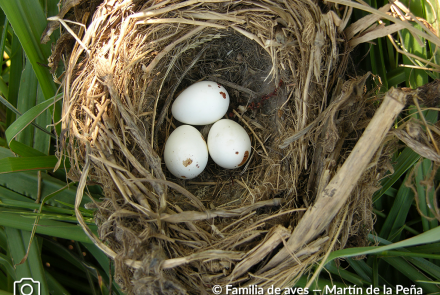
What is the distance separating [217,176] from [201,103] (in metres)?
0.34

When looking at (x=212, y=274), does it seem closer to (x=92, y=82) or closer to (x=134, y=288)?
(x=134, y=288)

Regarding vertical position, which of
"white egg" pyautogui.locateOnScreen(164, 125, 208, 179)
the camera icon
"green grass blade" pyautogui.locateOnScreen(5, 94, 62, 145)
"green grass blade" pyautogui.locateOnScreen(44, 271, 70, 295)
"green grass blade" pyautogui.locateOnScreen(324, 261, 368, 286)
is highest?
"green grass blade" pyautogui.locateOnScreen(5, 94, 62, 145)

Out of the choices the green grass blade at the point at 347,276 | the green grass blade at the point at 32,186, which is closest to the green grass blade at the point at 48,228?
the green grass blade at the point at 32,186

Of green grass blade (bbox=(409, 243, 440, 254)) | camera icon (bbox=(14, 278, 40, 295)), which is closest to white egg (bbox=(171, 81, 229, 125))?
camera icon (bbox=(14, 278, 40, 295))

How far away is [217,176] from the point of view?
1374 millimetres

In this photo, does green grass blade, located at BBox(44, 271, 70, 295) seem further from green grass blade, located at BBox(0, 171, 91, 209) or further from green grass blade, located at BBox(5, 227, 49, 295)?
green grass blade, located at BBox(0, 171, 91, 209)

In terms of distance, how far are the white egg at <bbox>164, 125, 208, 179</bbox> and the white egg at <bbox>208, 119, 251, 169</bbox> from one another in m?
0.05

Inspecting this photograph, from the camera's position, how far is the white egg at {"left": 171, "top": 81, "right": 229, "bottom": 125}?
50.8 inches

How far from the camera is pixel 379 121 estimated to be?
887 millimetres

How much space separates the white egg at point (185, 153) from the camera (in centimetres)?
123

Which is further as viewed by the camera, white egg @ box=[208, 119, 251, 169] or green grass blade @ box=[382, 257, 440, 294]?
white egg @ box=[208, 119, 251, 169]

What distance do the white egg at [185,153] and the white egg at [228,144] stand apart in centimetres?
5

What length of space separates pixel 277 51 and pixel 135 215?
805 millimetres

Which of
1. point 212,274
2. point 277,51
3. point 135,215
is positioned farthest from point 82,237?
point 277,51
